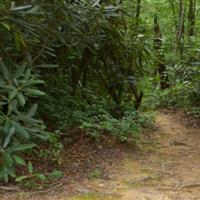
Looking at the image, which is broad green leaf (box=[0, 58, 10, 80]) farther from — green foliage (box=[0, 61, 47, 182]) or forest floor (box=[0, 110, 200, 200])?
forest floor (box=[0, 110, 200, 200])

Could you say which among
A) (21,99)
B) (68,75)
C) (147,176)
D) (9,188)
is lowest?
(147,176)

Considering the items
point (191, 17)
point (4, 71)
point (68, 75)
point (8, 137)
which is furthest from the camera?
point (191, 17)

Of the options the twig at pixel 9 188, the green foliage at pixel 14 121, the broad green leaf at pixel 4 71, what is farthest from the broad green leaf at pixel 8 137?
the broad green leaf at pixel 4 71

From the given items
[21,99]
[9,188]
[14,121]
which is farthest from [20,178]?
[21,99]

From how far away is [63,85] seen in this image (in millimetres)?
5484

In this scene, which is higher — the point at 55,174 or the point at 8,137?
the point at 8,137

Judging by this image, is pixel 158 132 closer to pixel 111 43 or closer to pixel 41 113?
pixel 111 43

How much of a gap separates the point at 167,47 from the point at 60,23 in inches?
211

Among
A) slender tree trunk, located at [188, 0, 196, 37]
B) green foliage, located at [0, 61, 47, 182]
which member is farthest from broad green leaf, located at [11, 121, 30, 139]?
slender tree trunk, located at [188, 0, 196, 37]

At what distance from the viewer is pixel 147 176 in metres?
4.04

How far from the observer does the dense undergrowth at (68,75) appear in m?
3.59

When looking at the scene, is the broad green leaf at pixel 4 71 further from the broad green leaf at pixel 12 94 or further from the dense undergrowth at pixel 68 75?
the broad green leaf at pixel 12 94

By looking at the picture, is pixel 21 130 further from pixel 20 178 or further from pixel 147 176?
pixel 147 176

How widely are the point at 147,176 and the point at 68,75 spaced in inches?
85.8
